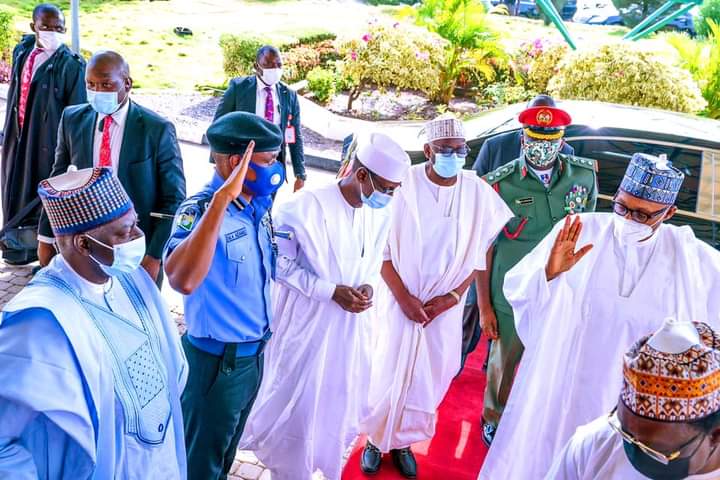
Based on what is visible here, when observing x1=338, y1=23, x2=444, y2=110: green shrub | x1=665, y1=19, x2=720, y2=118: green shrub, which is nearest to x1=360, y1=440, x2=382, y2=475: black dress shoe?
x1=338, y1=23, x2=444, y2=110: green shrub

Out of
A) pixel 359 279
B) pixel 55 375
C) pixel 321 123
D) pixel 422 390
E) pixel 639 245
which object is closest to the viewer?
pixel 55 375

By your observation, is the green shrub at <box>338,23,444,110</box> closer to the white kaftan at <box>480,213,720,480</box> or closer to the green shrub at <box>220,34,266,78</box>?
the green shrub at <box>220,34,266,78</box>

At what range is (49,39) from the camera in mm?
5578

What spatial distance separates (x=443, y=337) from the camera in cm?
415

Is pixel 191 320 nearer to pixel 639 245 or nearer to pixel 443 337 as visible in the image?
pixel 443 337

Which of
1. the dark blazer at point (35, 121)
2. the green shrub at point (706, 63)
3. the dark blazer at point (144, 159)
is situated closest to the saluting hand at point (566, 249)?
the dark blazer at point (144, 159)

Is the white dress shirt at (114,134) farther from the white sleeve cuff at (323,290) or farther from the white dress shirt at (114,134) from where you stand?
the white sleeve cuff at (323,290)

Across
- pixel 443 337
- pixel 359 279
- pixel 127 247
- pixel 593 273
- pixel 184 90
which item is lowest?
pixel 184 90

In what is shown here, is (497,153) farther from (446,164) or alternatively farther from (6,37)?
(6,37)

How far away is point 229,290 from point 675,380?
6.08 feet

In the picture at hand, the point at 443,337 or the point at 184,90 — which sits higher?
the point at 443,337

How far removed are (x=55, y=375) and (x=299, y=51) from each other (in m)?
13.6

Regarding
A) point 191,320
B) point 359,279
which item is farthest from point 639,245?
point 191,320

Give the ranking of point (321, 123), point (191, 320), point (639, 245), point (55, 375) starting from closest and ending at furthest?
point (55, 375)
point (191, 320)
point (639, 245)
point (321, 123)
